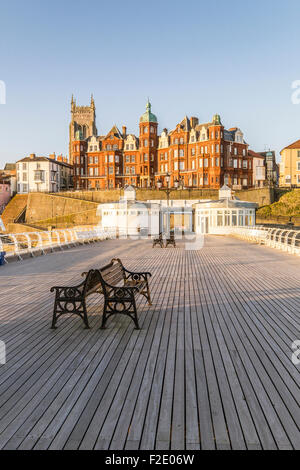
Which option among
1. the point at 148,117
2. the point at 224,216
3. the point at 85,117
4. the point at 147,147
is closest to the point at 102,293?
the point at 224,216

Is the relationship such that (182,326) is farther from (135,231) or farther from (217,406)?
(135,231)

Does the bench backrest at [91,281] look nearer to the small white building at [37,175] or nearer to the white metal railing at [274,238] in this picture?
the white metal railing at [274,238]

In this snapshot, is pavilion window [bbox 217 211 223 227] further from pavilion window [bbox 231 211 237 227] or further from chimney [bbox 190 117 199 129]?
chimney [bbox 190 117 199 129]

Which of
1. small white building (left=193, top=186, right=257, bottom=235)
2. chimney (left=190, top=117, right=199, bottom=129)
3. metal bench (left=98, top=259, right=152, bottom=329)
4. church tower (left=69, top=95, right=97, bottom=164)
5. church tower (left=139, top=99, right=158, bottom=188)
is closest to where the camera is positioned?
metal bench (left=98, top=259, right=152, bottom=329)

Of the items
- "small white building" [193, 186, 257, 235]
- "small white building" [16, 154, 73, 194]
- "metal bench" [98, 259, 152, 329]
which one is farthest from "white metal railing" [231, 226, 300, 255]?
"small white building" [16, 154, 73, 194]

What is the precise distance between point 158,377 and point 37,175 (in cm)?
7362

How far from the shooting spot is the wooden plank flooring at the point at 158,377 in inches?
117

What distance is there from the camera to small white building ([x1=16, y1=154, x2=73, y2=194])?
241 feet

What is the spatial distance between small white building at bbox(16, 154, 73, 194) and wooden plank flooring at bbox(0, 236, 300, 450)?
68982 mm

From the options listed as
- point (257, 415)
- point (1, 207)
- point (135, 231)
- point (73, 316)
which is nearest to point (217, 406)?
point (257, 415)

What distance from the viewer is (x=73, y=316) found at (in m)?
6.47

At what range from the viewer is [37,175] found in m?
73.1

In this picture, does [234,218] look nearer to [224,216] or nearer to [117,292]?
[224,216]

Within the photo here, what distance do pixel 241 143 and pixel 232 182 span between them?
782 centimetres
